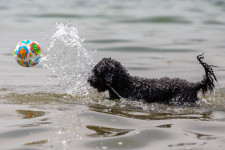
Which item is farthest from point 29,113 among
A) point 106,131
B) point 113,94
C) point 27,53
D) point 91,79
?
point 27,53

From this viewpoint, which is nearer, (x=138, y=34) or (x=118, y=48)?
(x=118, y=48)

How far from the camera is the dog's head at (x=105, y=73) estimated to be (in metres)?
8.64

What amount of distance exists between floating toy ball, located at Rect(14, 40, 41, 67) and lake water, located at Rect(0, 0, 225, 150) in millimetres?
642

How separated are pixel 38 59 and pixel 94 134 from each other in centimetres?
362

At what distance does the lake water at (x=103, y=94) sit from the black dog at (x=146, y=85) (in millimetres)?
198

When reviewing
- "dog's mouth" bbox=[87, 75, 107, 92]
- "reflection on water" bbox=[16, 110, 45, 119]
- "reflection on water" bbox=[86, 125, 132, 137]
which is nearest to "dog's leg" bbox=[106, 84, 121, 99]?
"dog's mouth" bbox=[87, 75, 107, 92]

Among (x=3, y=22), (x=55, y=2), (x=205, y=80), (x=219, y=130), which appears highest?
(x=55, y=2)

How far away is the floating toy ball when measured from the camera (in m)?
9.60

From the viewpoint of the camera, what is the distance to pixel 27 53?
9602mm

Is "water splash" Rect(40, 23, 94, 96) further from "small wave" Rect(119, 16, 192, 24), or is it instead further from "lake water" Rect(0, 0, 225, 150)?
"small wave" Rect(119, 16, 192, 24)

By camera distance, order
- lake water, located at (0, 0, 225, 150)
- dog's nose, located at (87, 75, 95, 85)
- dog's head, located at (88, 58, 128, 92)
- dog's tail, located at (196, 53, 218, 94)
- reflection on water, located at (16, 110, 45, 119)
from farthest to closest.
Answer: dog's nose, located at (87, 75, 95, 85)
dog's head, located at (88, 58, 128, 92)
dog's tail, located at (196, 53, 218, 94)
reflection on water, located at (16, 110, 45, 119)
lake water, located at (0, 0, 225, 150)

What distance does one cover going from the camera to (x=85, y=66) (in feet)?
32.8

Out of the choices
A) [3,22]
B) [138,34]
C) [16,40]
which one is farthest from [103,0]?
[16,40]

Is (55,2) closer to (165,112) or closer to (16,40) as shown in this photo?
(16,40)
